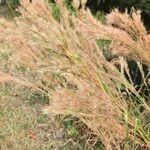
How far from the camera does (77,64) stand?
330cm

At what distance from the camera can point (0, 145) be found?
13.0 ft

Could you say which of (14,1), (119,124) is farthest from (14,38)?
(14,1)

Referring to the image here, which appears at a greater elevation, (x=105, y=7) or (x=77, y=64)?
(x=77, y=64)

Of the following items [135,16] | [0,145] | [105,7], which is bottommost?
[0,145]

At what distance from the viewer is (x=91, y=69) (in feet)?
10.5

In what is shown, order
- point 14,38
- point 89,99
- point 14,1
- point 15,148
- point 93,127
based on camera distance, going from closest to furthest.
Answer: point 89,99
point 93,127
point 14,38
point 15,148
point 14,1

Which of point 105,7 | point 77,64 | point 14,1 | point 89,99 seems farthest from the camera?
point 14,1

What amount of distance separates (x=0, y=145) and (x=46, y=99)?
0.84 metres

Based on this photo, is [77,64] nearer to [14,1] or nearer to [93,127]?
[93,127]

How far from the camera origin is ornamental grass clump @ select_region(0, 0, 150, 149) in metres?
2.91

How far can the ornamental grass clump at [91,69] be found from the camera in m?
2.91

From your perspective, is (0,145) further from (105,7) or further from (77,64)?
(105,7)

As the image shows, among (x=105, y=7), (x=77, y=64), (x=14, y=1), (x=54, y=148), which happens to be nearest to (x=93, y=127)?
(x=77, y=64)

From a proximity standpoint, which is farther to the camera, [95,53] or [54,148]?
[54,148]
